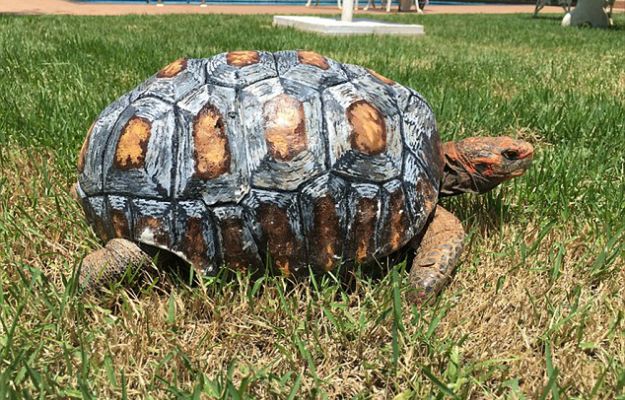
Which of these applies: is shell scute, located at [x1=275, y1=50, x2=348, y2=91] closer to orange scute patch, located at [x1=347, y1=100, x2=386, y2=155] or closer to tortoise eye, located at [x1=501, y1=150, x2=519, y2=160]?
orange scute patch, located at [x1=347, y1=100, x2=386, y2=155]

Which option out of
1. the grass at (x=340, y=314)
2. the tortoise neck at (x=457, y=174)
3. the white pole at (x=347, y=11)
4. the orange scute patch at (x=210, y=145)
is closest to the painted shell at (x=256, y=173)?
the orange scute patch at (x=210, y=145)

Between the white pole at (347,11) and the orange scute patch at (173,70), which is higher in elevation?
the orange scute patch at (173,70)

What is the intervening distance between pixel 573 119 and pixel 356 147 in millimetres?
2335

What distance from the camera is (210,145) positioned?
5.89 feet

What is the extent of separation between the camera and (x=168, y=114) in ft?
6.09

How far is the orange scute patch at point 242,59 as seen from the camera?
6.52 feet

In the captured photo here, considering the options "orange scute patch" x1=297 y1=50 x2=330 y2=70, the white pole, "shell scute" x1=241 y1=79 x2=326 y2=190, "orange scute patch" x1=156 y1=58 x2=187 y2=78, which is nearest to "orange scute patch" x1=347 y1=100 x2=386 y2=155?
"shell scute" x1=241 y1=79 x2=326 y2=190

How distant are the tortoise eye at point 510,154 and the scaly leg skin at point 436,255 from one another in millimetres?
335

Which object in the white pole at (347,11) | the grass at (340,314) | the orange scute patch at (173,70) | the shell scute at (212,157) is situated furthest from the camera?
the white pole at (347,11)

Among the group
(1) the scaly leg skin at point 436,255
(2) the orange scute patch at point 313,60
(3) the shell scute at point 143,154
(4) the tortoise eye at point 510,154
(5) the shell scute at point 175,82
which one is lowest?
(1) the scaly leg skin at point 436,255

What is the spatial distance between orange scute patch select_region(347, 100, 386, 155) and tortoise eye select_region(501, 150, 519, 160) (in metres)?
0.55

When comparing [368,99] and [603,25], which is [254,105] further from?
[603,25]

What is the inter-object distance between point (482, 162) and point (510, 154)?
0.11 m

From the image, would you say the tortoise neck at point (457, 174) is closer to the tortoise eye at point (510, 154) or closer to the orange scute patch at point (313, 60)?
the tortoise eye at point (510, 154)
